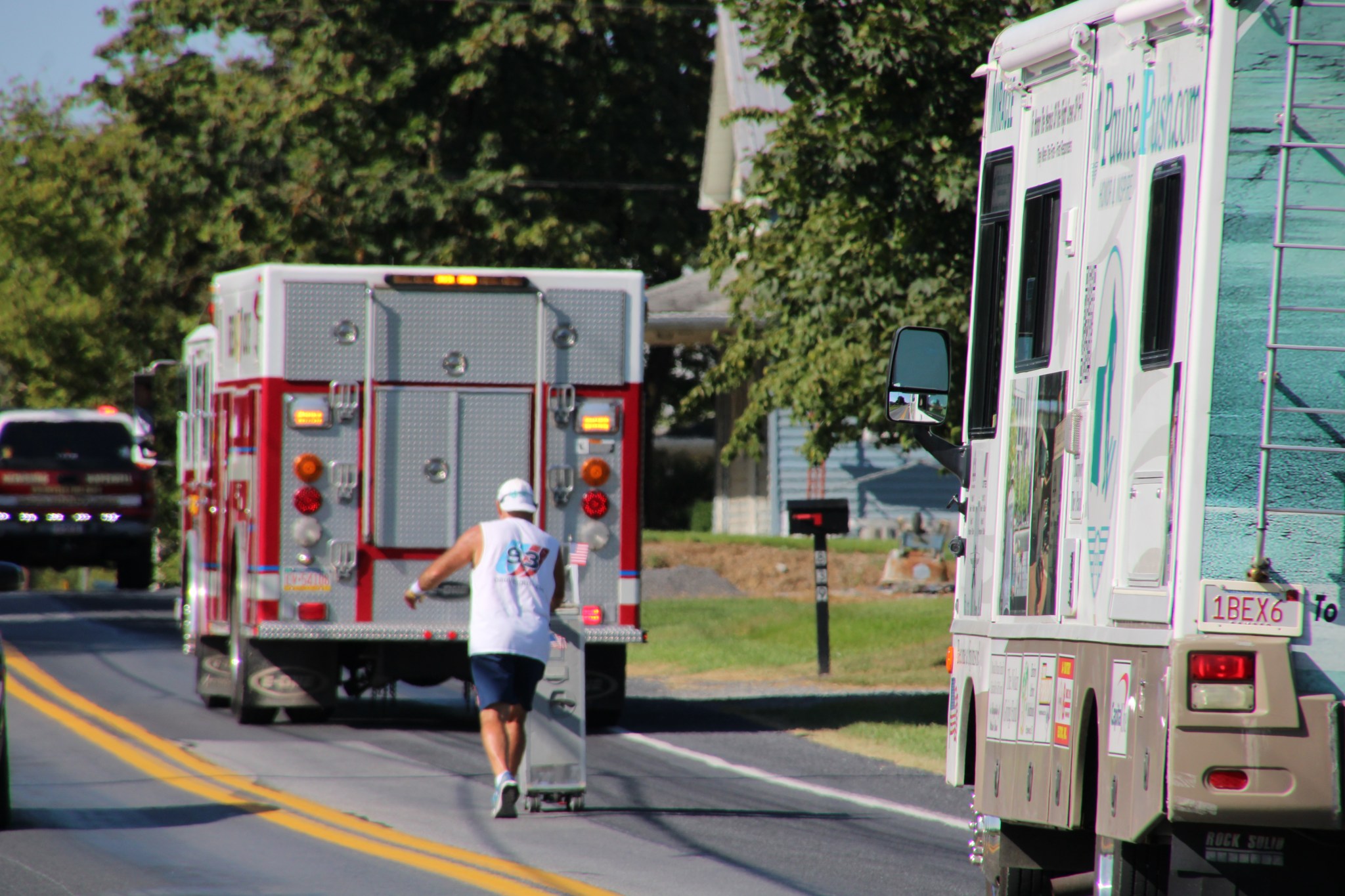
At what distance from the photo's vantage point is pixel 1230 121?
18.3ft

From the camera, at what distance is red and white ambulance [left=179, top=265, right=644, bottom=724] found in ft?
45.9

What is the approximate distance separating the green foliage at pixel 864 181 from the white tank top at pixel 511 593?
544 cm

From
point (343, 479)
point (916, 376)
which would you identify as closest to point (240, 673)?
point (343, 479)

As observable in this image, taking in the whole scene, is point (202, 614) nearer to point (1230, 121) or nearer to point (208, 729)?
point (208, 729)

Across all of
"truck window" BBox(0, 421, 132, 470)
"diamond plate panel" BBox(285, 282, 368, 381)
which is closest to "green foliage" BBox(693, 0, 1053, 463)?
"diamond plate panel" BBox(285, 282, 368, 381)

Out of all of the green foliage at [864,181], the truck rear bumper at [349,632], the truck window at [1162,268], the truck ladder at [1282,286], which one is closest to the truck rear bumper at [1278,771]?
the truck ladder at [1282,286]

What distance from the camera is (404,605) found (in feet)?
45.9

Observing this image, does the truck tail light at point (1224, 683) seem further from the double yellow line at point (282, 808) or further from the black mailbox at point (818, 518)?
the black mailbox at point (818, 518)

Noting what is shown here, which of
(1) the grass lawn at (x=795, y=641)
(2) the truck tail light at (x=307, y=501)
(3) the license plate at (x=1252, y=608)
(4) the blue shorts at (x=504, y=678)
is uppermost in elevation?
(3) the license plate at (x=1252, y=608)

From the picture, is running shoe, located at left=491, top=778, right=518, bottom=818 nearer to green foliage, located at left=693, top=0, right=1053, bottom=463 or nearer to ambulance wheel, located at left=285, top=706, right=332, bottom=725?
ambulance wheel, located at left=285, top=706, right=332, bottom=725

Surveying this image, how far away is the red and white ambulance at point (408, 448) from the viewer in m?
14.0

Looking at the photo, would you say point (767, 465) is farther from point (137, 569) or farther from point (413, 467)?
point (413, 467)

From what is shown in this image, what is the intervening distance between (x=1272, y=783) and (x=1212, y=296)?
1.29m

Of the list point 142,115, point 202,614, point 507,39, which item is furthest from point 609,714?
point 142,115
